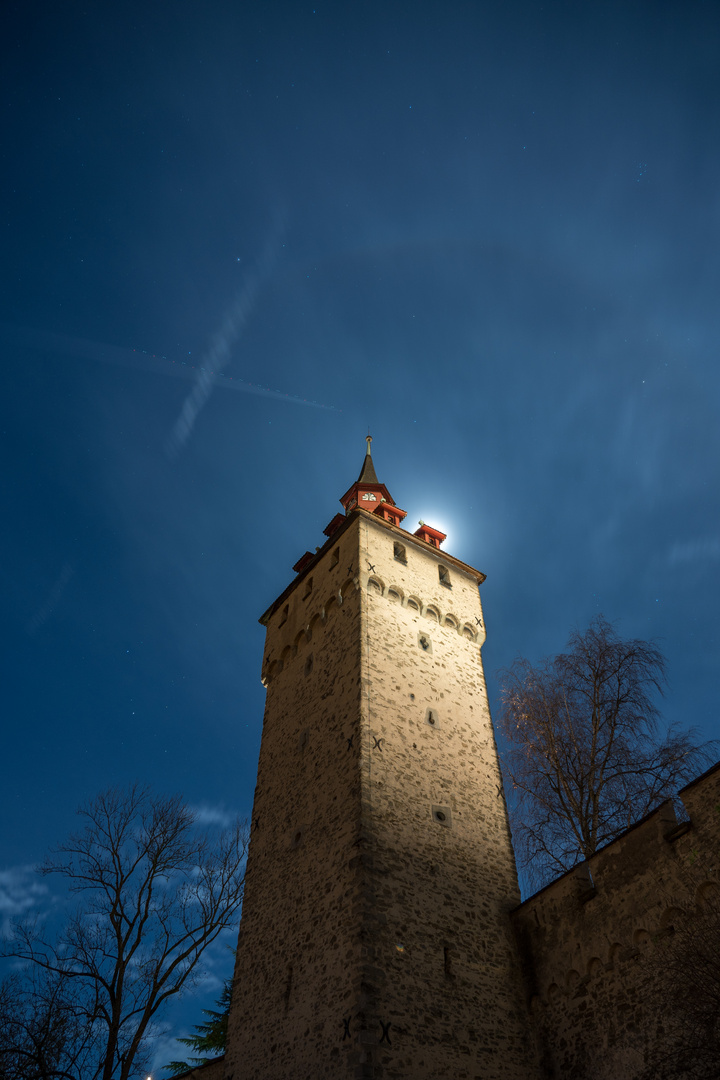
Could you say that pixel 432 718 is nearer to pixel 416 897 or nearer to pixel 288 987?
pixel 416 897

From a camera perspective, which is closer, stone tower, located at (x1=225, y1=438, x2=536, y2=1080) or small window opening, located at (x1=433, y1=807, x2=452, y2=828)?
stone tower, located at (x1=225, y1=438, x2=536, y2=1080)

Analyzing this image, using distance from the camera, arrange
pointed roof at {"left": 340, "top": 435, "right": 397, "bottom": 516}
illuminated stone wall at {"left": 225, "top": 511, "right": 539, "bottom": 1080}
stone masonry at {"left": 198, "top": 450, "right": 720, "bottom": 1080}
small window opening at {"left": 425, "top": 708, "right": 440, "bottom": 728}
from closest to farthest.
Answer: stone masonry at {"left": 198, "top": 450, "right": 720, "bottom": 1080} < illuminated stone wall at {"left": 225, "top": 511, "right": 539, "bottom": 1080} < small window opening at {"left": 425, "top": 708, "right": 440, "bottom": 728} < pointed roof at {"left": 340, "top": 435, "right": 397, "bottom": 516}

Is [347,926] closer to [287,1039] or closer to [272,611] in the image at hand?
[287,1039]

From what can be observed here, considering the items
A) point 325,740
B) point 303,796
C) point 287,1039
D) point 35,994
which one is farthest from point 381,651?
point 35,994

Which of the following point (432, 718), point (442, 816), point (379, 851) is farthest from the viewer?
point (432, 718)

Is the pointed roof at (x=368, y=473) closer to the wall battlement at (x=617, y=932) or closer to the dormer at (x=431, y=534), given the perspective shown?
the dormer at (x=431, y=534)

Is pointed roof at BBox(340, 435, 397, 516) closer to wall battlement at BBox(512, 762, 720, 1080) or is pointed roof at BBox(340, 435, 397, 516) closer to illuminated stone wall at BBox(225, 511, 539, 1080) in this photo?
illuminated stone wall at BBox(225, 511, 539, 1080)

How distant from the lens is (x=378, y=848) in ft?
43.2

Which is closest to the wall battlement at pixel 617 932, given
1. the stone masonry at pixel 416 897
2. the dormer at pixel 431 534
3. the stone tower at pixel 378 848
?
the stone masonry at pixel 416 897

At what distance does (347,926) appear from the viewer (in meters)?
12.3

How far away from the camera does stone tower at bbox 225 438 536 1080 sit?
462 inches

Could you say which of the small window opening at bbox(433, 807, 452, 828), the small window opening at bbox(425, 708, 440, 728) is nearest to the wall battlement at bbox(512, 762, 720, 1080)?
the small window opening at bbox(433, 807, 452, 828)

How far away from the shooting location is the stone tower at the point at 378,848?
38.5 ft

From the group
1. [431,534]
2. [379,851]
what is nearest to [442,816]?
[379,851]
